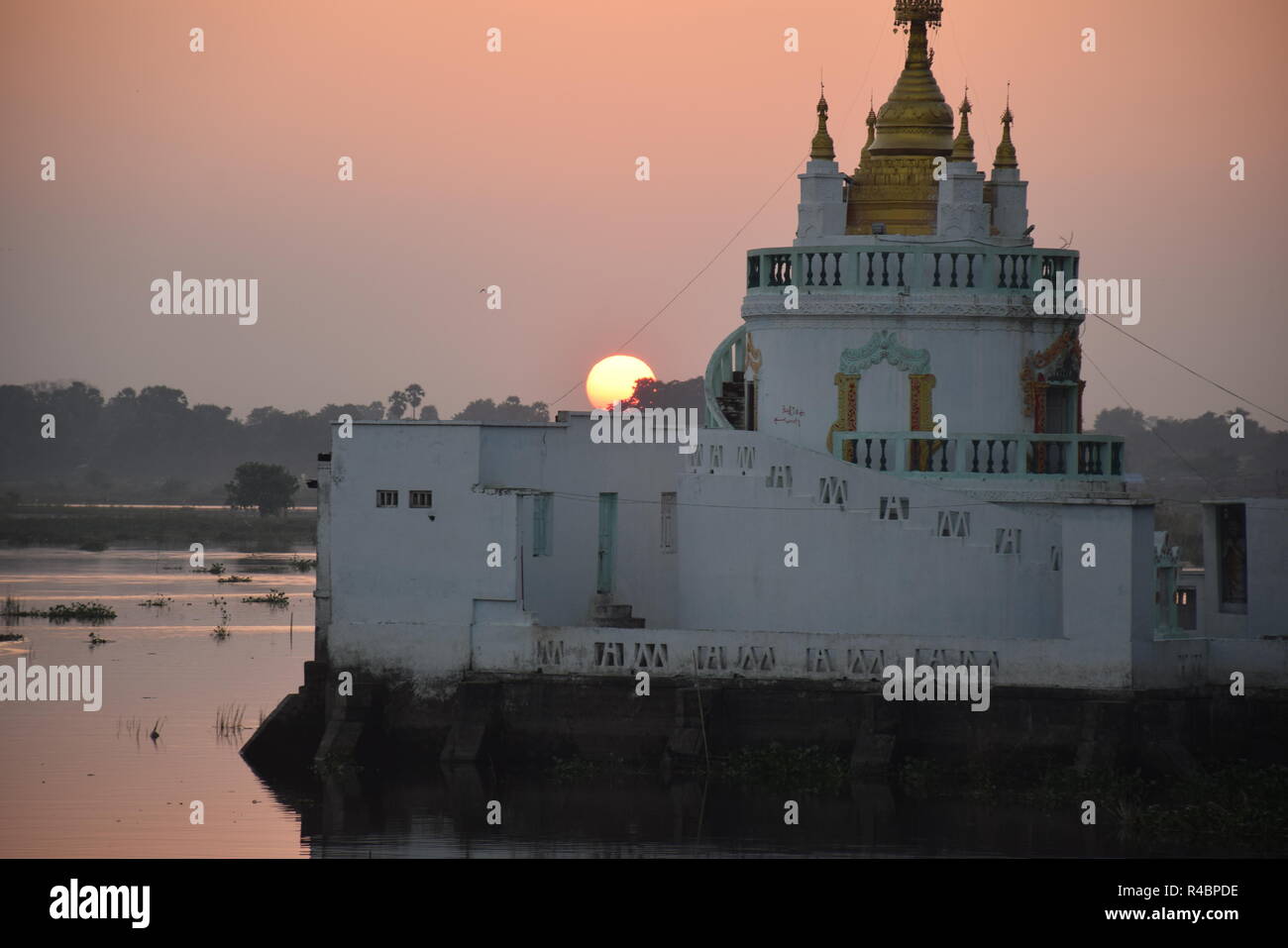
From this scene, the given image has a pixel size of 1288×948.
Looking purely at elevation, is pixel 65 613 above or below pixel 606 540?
below

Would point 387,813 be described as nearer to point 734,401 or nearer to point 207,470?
point 734,401

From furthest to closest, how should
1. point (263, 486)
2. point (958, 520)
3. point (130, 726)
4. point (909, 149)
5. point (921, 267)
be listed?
point (263, 486) → point (130, 726) → point (909, 149) → point (921, 267) → point (958, 520)

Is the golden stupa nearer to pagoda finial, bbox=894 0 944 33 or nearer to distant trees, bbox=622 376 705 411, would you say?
pagoda finial, bbox=894 0 944 33

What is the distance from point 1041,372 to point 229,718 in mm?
16913

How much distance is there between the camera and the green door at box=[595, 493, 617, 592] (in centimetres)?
4731

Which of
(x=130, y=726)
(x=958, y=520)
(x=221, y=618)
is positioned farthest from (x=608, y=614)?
(x=221, y=618)

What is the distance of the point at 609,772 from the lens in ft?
139

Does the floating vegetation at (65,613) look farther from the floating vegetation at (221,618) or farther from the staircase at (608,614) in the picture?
the staircase at (608,614)

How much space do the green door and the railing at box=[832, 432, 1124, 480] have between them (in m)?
4.92

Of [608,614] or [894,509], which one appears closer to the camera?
[894,509]

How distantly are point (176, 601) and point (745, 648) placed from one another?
40975mm

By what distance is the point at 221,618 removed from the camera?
74.2 meters
